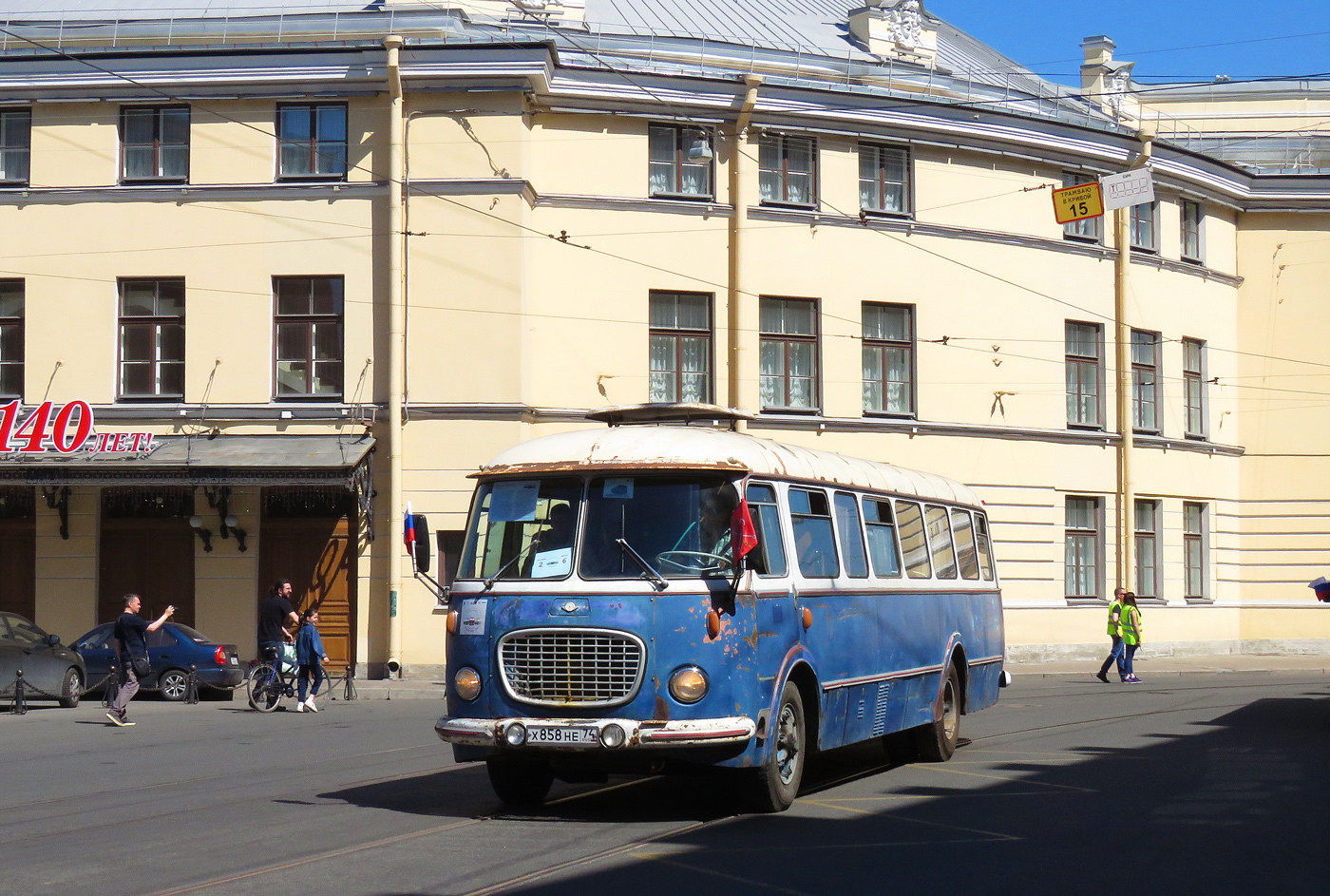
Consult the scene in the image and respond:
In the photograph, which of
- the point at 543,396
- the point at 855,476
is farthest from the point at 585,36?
the point at 855,476

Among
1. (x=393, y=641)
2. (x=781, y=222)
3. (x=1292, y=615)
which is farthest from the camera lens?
(x=1292, y=615)

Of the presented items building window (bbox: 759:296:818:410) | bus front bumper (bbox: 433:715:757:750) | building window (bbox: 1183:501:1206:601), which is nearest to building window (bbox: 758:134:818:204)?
building window (bbox: 759:296:818:410)

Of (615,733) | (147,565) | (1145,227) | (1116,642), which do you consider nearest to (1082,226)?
(1145,227)

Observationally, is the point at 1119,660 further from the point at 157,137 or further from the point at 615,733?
the point at 157,137

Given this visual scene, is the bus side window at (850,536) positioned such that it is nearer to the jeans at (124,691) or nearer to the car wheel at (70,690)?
the jeans at (124,691)

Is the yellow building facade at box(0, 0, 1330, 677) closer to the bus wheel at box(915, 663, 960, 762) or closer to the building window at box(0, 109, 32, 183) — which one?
the building window at box(0, 109, 32, 183)

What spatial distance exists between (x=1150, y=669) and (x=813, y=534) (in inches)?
823

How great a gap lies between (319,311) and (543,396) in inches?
170

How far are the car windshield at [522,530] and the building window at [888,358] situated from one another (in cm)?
2023

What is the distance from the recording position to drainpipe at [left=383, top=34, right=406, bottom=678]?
1051 inches

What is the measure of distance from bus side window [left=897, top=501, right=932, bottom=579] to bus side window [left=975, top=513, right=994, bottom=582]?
7.84 feet

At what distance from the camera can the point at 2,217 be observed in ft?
92.1

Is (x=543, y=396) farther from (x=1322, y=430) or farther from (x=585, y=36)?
(x=1322, y=430)

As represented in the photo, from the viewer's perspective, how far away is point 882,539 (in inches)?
535
